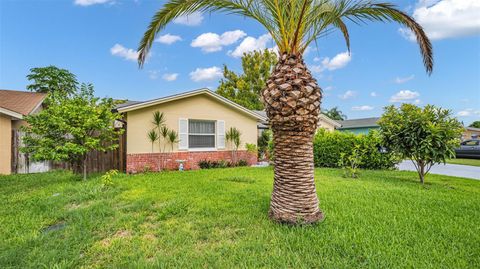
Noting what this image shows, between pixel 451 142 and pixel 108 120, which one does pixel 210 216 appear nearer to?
pixel 108 120

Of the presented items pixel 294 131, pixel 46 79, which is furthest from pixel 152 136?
pixel 46 79

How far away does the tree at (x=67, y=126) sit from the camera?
796 cm

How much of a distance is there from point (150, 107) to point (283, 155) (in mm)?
9229

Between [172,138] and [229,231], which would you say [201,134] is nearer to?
[172,138]

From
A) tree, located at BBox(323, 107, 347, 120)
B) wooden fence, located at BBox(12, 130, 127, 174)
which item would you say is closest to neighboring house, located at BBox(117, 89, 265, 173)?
wooden fence, located at BBox(12, 130, 127, 174)

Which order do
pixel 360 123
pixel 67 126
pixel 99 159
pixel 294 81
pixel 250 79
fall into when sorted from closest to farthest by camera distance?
1. pixel 294 81
2. pixel 67 126
3. pixel 99 159
4. pixel 360 123
5. pixel 250 79

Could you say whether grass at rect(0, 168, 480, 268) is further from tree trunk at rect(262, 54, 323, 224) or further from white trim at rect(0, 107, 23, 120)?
white trim at rect(0, 107, 23, 120)

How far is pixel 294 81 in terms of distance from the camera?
359cm

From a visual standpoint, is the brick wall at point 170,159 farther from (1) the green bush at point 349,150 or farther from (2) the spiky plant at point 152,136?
(1) the green bush at point 349,150

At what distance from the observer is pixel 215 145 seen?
13422mm

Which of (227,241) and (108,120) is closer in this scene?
(227,241)

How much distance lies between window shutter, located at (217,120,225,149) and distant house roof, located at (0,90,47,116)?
9.66m

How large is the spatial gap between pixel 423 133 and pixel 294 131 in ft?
21.3

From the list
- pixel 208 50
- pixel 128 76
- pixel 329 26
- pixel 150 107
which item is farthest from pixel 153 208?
pixel 208 50
